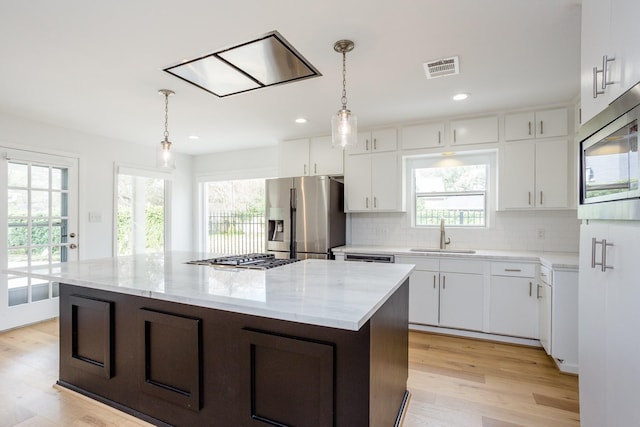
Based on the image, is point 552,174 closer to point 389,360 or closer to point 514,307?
point 514,307

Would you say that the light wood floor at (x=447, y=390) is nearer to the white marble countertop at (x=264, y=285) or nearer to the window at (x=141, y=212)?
the white marble countertop at (x=264, y=285)

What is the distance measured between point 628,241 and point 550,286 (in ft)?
5.40

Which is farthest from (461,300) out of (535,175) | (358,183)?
(358,183)

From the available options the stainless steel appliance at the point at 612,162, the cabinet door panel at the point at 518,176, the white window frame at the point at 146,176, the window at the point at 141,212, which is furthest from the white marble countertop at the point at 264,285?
the window at the point at 141,212

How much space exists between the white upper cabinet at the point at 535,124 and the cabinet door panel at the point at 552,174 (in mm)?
100

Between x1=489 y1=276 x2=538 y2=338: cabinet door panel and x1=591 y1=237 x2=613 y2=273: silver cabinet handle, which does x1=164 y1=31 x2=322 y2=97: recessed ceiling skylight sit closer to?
x1=591 y1=237 x2=613 y2=273: silver cabinet handle

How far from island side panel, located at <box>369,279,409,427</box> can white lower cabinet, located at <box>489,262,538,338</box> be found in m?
1.48

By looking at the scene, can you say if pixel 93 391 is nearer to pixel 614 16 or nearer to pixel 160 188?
pixel 614 16

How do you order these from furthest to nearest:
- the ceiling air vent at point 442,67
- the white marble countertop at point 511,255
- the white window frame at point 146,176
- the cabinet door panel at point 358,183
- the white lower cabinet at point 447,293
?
the white window frame at point 146,176 → the cabinet door panel at point 358,183 → the white lower cabinet at point 447,293 → the white marble countertop at point 511,255 → the ceiling air vent at point 442,67

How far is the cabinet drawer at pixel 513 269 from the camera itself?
118 inches

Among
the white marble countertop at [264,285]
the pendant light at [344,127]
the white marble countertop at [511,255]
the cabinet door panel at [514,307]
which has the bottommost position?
the cabinet door panel at [514,307]

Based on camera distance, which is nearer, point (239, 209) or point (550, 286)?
point (550, 286)

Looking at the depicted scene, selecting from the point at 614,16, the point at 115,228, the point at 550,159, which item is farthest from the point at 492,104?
the point at 115,228

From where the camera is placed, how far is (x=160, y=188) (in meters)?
5.34
